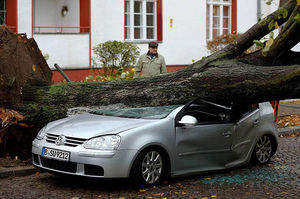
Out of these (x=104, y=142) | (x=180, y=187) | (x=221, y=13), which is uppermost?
(x=221, y=13)

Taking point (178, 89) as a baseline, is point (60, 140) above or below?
below

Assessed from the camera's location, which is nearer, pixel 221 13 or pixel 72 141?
pixel 72 141

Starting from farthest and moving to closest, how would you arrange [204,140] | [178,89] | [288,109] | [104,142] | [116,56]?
[116,56] < [288,109] < [178,89] < [204,140] < [104,142]

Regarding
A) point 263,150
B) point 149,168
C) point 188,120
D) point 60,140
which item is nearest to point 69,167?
point 60,140

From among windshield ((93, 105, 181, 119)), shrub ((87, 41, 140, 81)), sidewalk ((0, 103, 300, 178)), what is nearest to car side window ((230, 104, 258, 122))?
windshield ((93, 105, 181, 119))

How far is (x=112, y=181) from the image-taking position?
7.39m

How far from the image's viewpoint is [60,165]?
760 centimetres

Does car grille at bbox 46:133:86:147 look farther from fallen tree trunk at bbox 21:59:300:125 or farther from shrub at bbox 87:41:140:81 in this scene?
shrub at bbox 87:41:140:81

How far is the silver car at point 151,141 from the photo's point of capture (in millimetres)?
7355

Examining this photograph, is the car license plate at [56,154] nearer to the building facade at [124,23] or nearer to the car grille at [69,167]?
the car grille at [69,167]

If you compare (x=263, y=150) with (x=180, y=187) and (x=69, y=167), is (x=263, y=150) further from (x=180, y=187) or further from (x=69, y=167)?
(x=69, y=167)

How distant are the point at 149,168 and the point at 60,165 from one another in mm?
1226

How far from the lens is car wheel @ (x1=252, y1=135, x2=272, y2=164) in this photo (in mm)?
9477

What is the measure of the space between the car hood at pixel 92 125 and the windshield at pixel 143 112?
19 cm
